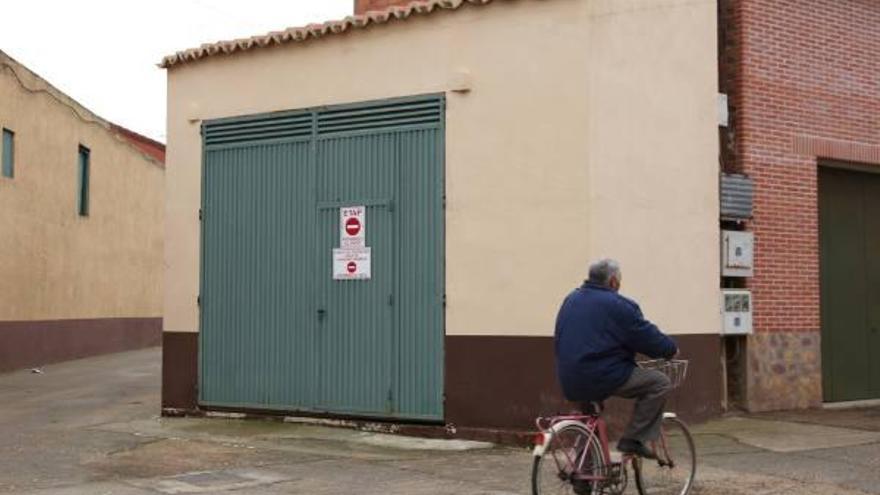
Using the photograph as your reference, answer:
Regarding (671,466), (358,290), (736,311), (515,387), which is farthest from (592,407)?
(358,290)

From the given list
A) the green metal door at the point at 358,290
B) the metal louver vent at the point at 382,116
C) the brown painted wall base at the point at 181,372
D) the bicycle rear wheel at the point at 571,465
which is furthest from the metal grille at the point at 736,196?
the brown painted wall base at the point at 181,372

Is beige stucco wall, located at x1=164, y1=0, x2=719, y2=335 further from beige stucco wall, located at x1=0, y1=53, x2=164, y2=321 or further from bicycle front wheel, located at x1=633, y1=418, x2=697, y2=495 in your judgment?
beige stucco wall, located at x1=0, y1=53, x2=164, y2=321

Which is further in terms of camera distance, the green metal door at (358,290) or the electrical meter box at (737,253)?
the green metal door at (358,290)

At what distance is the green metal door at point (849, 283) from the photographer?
13016mm

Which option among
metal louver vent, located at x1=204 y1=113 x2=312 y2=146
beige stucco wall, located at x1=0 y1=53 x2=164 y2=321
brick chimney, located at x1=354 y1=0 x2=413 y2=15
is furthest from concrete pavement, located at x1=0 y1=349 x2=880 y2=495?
beige stucco wall, located at x1=0 y1=53 x2=164 y2=321

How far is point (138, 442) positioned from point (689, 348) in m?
5.71

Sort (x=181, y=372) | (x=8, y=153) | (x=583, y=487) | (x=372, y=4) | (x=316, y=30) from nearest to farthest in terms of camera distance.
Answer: (x=583, y=487)
(x=316, y=30)
(x=181, y=372)
(x=372, y=4)
(x=8, y=153)

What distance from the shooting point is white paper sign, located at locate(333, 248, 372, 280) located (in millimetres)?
11734

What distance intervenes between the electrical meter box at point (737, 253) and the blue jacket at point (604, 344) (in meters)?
4.45

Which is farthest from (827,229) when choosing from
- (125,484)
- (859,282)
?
(125,484)

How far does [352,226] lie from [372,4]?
5.39 metres

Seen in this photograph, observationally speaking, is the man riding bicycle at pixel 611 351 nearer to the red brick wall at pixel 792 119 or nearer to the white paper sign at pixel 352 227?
the white paper sign at pixel 352 227

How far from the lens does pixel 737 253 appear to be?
37.9ft

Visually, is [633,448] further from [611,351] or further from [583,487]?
[611,351]
